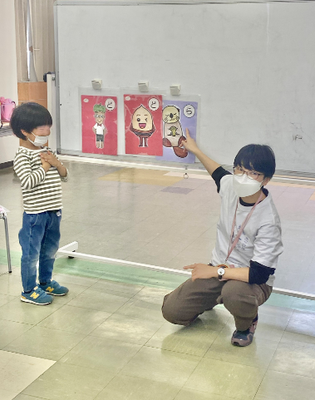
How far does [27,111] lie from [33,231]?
0.70 m

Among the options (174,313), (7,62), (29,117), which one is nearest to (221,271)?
(174,313)

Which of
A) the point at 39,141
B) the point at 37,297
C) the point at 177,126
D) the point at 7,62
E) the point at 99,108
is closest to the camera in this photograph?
the point at 39,141

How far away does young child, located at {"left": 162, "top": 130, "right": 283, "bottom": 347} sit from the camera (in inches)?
114

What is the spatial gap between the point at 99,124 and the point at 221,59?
968mm

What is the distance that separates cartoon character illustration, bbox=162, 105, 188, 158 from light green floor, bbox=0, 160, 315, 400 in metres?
0.70

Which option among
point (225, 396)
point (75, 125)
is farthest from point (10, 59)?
point (225, 396)

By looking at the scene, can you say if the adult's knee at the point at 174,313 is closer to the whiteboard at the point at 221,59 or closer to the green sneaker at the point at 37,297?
the green sneaker at the point at 37,297

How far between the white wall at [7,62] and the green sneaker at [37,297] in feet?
15.2

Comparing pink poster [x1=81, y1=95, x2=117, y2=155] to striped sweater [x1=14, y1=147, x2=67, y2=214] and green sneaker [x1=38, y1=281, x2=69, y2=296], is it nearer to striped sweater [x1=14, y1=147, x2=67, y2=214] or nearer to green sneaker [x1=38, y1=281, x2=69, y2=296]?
striped sweater [x1=14, y1=147, x2=67, y2=214]

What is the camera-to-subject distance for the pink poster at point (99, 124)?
373 cm

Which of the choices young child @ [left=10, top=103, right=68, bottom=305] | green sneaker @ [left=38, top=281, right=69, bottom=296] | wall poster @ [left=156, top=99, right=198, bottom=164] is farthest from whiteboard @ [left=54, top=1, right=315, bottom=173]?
green sneaker @ [left=38, top=281, right=69, bottom=296]

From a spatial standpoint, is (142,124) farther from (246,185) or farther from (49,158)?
(246,185)

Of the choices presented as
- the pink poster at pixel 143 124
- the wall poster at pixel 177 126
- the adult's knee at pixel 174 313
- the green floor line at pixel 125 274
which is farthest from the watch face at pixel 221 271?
the pink poster at pixel 143 124

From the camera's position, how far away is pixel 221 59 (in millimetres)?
3295
